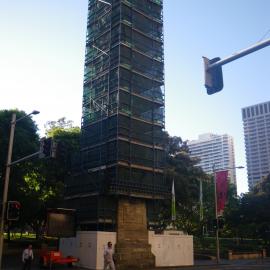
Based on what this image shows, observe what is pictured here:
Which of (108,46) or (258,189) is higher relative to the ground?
(108,46)

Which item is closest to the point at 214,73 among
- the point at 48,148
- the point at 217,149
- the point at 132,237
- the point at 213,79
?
the point at 213,79

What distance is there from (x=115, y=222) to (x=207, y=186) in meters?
35.5

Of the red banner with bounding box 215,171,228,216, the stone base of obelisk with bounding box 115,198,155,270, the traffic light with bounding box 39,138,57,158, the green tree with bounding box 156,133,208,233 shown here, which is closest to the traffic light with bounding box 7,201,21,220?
the traffic light with bounding box 39,138,57,158

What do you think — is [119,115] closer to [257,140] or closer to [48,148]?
[48,148]

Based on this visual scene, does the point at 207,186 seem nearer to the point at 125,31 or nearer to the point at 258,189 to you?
the point at 258,189

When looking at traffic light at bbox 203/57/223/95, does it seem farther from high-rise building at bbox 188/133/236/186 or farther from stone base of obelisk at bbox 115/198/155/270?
high-rise building at bbox 188/133/236/186

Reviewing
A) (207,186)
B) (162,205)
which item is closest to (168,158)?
(162,205)

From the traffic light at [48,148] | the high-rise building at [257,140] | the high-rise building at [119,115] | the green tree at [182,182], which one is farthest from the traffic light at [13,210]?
the high-rise building at [257,140]

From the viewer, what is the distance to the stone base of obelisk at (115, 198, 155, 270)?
34062 millimetres

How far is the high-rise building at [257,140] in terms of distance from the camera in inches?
5684

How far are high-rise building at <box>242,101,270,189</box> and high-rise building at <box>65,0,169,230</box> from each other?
104399 mm

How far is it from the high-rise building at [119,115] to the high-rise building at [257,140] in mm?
104399

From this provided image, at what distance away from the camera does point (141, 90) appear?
4169 centimetres

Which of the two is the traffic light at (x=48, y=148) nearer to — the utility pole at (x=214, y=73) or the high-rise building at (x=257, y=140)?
the utility pole at (x=214, y=73)
